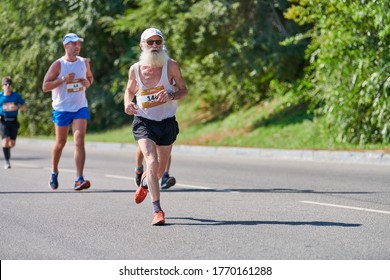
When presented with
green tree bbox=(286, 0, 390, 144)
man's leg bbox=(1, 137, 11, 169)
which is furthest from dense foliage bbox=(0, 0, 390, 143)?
man's leg bbox=(1, 137, 11, 169)

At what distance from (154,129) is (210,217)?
41.8 inches

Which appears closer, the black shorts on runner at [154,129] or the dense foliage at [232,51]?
the black shorts on runner at [154,129]

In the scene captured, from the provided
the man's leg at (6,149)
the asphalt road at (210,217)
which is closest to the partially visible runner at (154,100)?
the asphalt road at (210,217)

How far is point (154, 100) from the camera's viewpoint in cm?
875

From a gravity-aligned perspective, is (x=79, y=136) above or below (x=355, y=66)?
below

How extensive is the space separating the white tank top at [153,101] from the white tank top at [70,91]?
10.6 ft

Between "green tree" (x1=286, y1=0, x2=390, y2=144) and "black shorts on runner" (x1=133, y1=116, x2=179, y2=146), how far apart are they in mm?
9262

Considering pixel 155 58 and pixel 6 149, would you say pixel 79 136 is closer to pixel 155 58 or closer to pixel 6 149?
pixel 155 58

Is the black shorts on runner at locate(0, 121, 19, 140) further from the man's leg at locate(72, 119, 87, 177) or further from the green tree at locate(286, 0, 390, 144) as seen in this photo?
the green tree at locate(286, 0, 390, 144)

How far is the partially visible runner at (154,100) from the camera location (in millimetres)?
8633

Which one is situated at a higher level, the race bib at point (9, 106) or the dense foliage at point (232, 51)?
the dense foliage at point (232, 51)

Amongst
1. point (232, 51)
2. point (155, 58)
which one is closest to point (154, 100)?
point (155, 58)

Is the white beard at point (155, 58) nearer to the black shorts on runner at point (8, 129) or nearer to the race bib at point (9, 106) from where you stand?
the race bib at point (9, 106)
